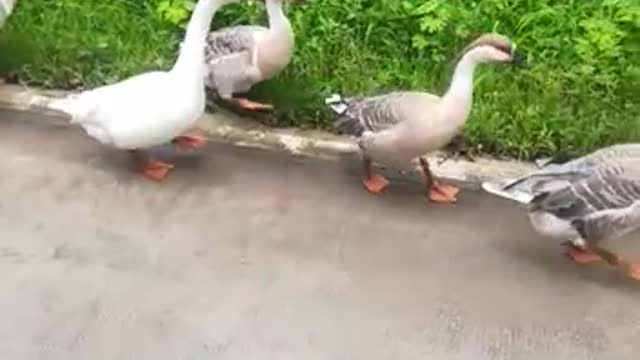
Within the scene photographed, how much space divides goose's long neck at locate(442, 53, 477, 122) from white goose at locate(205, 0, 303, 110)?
0.79m

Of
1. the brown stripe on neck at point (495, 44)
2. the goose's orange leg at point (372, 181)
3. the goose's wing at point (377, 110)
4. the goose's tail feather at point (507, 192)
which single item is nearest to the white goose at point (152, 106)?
the goose's wing at point (377, 110)

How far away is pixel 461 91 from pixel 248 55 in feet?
3.09

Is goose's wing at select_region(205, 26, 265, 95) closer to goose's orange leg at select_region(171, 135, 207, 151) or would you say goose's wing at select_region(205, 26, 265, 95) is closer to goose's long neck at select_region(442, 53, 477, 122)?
goose's orange leg at select_region(171, 135, 207, 151)

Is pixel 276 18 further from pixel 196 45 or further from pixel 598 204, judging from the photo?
pixel 598 204

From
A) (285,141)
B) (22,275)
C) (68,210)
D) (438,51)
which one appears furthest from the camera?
(438,51)

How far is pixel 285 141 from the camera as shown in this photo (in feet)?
18.6

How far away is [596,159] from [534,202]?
0.85 ft

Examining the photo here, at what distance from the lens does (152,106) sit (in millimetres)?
5250

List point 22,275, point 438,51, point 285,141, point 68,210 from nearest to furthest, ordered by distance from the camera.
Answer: point 22,275 < point 68,210 < point 285,141 < point 438,51

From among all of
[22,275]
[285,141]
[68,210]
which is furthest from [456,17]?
[22,275]

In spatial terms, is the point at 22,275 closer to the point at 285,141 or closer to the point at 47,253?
the point at 47,253

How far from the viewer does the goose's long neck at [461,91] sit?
516 cm

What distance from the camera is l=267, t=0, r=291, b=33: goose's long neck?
5629 millimetres

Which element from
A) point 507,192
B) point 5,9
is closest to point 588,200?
point 507,192
